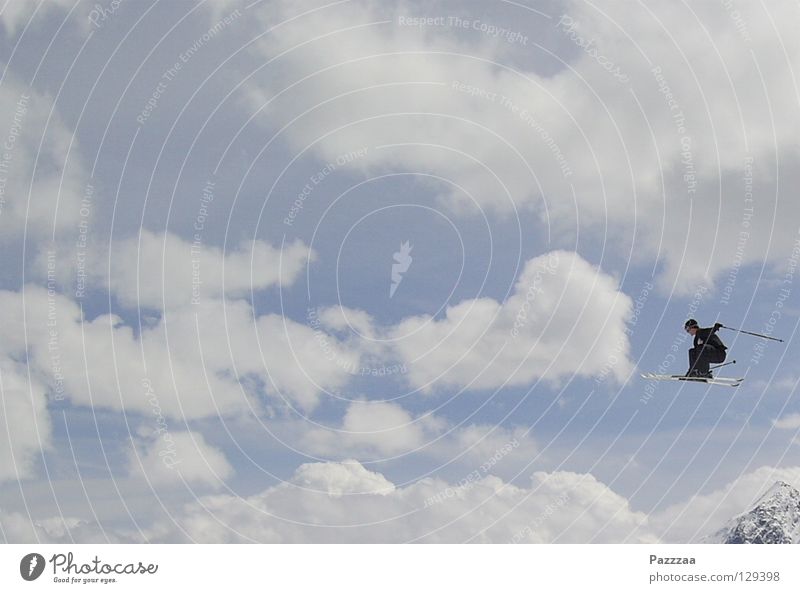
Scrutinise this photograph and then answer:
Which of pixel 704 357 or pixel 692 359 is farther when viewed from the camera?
pixel 692 359

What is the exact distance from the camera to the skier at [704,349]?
49.6 meters

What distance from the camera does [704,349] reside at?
49.8m

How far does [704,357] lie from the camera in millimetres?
50125

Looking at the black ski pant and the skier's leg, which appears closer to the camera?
the black ski pant

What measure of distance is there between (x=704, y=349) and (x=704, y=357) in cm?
65

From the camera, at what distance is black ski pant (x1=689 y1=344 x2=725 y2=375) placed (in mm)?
49688

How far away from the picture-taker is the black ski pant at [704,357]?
4969cm

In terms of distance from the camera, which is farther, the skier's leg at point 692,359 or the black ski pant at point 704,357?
the skier's leg at point 692,359
